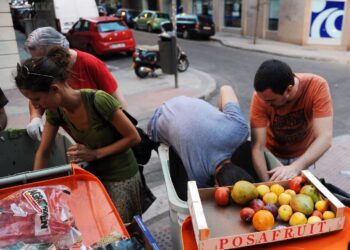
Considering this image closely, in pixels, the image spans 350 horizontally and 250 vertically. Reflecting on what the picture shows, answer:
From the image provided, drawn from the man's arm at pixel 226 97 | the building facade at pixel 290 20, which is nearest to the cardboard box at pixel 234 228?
the man's arm at pixel 226 97

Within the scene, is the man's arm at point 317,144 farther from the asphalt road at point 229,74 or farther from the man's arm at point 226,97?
the asphalt road at point 229,74

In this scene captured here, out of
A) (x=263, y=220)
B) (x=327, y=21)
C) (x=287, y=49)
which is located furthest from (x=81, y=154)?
(x=327, y=21)

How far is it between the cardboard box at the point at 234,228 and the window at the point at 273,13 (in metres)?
18.7

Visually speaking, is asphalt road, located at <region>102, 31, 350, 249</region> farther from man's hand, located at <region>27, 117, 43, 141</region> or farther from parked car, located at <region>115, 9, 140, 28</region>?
parked car, located at <region>115, 9, 140, 28</region>

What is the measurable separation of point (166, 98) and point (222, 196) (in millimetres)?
6888

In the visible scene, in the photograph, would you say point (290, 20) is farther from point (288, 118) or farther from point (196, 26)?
point (288, 118)

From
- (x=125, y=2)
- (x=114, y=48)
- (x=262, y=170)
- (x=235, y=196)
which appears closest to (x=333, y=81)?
(x=114, y=48)

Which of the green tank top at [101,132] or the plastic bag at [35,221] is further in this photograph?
the green tank top at [101,132]

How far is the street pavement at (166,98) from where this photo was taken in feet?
13.3

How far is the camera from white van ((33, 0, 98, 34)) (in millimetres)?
16719

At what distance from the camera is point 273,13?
62.4ft

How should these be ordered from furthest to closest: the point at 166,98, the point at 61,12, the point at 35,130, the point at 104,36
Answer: the point at 61,12 < the point at 104,36 < the point at 166,98 < the point at 35,130

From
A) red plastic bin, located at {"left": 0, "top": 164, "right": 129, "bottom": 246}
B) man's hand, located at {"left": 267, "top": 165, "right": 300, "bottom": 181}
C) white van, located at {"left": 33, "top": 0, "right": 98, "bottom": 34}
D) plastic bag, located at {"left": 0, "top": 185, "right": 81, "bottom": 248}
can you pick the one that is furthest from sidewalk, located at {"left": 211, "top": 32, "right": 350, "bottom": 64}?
plastic bag, located at {"left": 0, "top": 185, "right": 81, "bottom": 248}

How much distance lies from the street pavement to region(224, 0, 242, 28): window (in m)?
2.79
